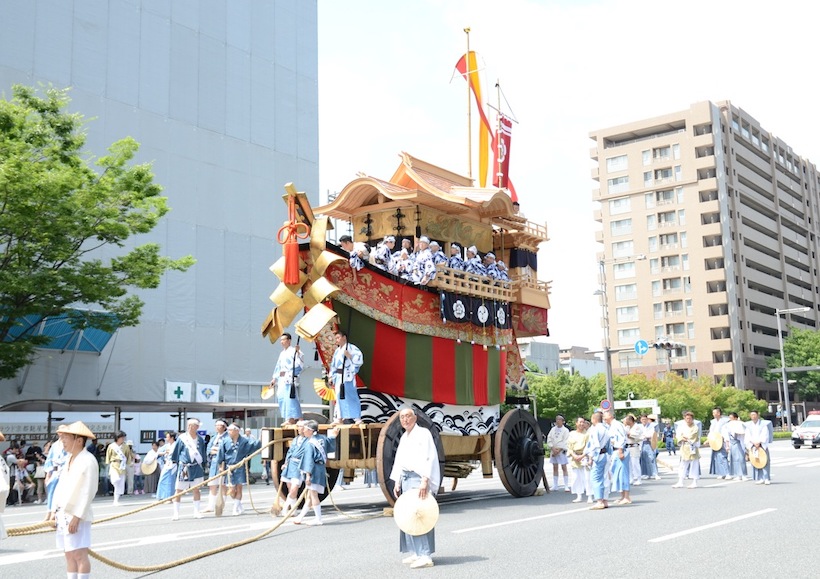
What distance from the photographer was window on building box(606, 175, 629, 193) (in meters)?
76.1

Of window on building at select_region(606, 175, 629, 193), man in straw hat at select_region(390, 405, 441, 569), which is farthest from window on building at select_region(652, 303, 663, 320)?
man in straw hat at select_region(390, 405, 441, 569)

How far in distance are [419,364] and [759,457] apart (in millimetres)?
9032

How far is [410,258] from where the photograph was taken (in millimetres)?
14133

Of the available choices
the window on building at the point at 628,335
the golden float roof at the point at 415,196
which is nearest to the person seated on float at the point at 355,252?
the golden float roof at the point at 415,196

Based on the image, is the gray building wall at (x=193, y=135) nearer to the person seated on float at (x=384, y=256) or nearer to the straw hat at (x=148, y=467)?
the straw hat at (x=148, y=467)

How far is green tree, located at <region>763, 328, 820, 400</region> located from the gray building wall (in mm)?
47741

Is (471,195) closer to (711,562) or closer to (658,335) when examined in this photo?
(711,562)

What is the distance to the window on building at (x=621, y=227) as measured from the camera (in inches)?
2977

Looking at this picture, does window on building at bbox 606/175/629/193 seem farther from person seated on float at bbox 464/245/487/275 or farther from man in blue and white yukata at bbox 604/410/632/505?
man in blue and white yukata at bbox 604/410/632/505

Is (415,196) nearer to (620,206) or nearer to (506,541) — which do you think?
(506,541)

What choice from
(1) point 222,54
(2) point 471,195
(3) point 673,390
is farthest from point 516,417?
(3) point 673,390

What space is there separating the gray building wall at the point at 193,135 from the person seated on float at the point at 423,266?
18520mm

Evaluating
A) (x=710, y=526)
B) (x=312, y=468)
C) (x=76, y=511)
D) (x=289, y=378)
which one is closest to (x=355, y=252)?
(x=289, y=378)

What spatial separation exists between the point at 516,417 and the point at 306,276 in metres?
5.19
